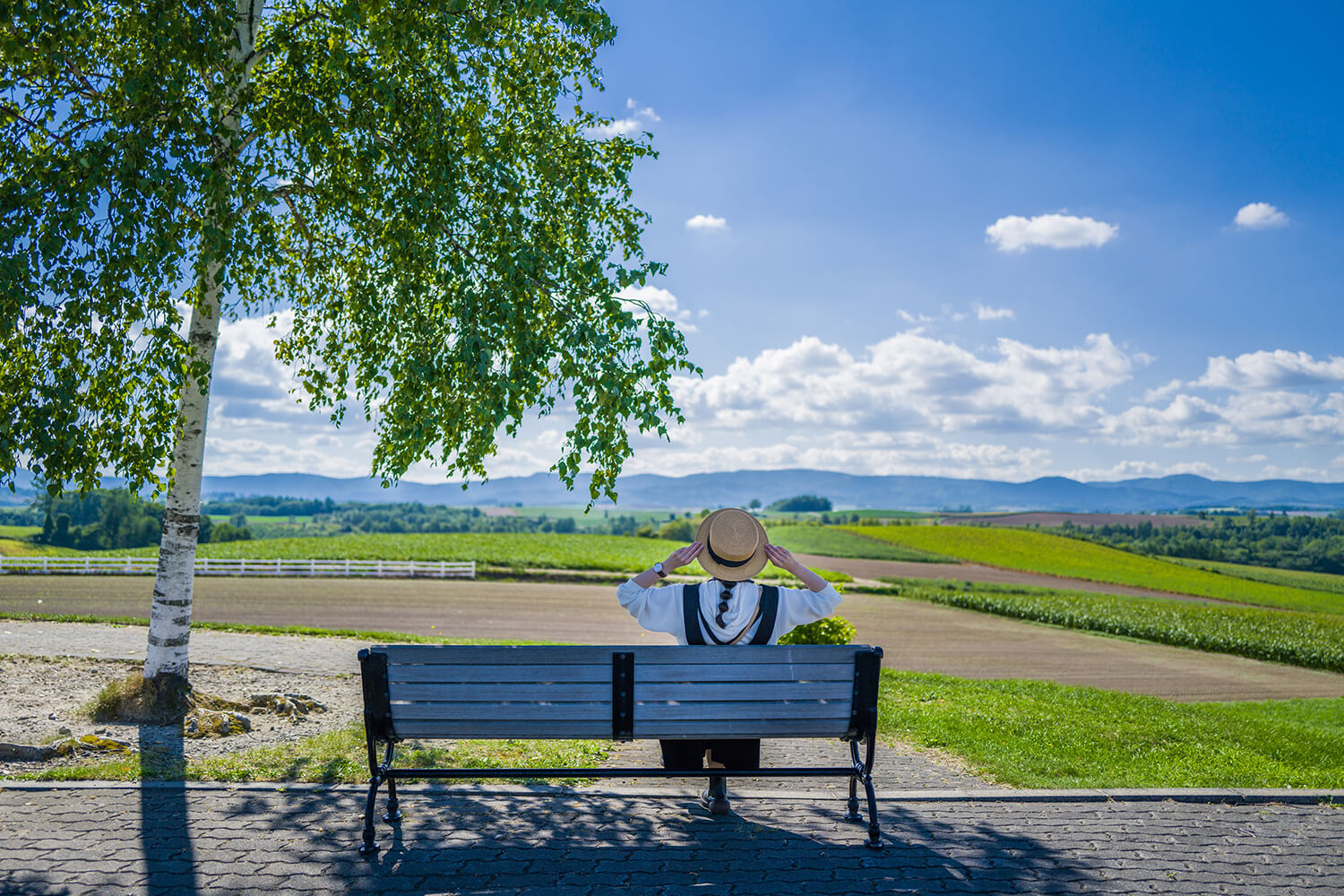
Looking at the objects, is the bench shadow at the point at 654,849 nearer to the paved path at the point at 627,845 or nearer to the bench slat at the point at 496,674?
the paved path at the point at 627,845

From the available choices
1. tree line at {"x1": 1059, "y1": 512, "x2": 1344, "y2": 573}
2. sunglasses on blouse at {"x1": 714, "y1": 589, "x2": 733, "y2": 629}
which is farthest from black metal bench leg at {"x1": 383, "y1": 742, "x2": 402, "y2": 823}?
tree line at {"x1": 1059, "y1": 512, "x2": 1344, "y2": 573}

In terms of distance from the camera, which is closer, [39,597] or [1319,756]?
[1319,756]

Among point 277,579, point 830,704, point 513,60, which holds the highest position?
point 513,60

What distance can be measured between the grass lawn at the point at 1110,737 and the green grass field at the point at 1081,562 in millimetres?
29358

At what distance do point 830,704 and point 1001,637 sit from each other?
2060 cm

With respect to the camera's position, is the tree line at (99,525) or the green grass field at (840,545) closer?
the tree line at (99,525)

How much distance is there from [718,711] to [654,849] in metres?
0.79

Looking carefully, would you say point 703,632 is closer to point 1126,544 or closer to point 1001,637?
point 1001,637

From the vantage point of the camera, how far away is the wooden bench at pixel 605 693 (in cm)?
486

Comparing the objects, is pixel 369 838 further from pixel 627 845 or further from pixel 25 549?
pixel 25 549

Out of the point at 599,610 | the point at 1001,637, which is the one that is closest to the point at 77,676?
the point at 599,610

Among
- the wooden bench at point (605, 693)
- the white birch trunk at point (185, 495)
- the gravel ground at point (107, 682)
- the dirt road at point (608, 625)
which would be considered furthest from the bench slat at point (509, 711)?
the dirt road at point (608, 625)

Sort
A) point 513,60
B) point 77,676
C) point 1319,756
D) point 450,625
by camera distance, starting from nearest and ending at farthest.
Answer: point 1319,756
point 513,60
point 77,676
point 450,625

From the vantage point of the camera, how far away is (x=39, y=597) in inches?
911
